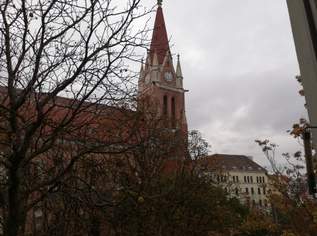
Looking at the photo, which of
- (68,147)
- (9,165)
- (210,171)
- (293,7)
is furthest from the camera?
(210,171)

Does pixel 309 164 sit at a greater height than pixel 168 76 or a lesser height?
lesser

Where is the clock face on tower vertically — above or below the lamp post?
above

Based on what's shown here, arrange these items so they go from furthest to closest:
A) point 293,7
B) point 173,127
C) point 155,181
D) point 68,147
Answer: point 173,127
point 155,181
point 68,147
point 293,7

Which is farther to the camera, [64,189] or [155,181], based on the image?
[155,181]

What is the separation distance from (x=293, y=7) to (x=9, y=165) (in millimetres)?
4064

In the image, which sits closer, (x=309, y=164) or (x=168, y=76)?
(x=309, y=164)

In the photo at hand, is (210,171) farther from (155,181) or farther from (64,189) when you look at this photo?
(64,189)

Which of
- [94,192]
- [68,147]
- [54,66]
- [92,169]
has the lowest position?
[94,192]

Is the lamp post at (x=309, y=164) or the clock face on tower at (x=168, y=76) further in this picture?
the clock face on tower at (x=168, y=76)

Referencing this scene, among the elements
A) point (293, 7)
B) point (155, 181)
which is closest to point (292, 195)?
point (155, 181)

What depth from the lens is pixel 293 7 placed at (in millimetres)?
4473

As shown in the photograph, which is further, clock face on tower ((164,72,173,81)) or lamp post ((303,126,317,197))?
clock face on tower ((164,72,173,81))

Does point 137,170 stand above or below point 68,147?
above

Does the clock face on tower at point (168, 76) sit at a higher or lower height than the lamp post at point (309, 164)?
higher
